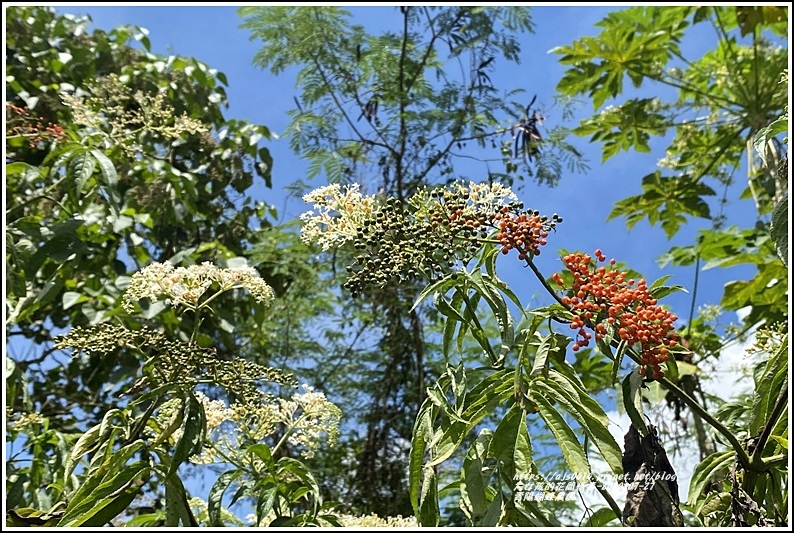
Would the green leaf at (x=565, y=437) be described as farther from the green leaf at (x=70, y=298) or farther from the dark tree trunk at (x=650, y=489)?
the green leaf at (x=70, y=298)

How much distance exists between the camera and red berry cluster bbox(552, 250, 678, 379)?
1.96 feet

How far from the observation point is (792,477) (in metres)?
0.54

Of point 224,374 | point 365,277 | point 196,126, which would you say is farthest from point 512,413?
point 196,126

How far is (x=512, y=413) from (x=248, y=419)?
1.56 ft

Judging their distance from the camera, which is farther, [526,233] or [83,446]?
[83,446]

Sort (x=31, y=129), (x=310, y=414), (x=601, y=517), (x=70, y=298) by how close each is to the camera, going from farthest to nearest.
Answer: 1. (x=70, y=298)
2. (x=31, y=129)
3. (x=310, y=414)
4. (x=601, y=517)

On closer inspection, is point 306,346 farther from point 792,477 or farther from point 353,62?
point 792,477

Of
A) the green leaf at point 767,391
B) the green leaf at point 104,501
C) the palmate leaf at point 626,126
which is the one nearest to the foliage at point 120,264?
the green leaf at point 104,501

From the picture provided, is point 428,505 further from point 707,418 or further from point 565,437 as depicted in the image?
point 707,418

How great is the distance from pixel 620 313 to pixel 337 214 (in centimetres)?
32

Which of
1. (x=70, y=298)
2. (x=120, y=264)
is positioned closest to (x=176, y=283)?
(x=70, y=298)

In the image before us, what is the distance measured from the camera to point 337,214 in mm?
771

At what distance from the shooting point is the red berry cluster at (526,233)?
64 cm

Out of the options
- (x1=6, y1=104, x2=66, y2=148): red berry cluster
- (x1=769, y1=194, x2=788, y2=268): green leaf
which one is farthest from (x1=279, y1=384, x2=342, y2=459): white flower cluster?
(x1=6, y1=104, x2=66, y2=148): red berry cluster
